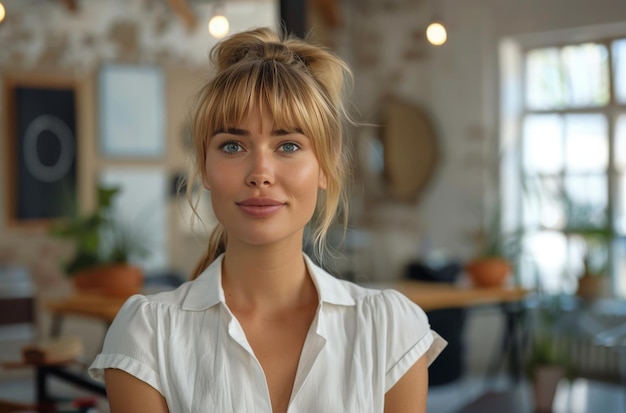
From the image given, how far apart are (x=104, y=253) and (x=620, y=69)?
3974 mm

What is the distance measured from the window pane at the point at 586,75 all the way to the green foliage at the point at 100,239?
364cm

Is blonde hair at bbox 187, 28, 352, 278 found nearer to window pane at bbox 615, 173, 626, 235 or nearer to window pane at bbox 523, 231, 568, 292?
window pane at bbox 615, 173, 626, 235

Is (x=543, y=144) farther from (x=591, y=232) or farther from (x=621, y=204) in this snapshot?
(x=591, y=232)

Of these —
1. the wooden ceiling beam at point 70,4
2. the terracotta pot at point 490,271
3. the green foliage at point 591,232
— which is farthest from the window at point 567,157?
the wooden ceiling beam at point 70,4

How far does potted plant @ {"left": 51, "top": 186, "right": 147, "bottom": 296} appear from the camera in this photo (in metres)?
4.57

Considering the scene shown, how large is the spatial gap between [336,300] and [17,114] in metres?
7.00

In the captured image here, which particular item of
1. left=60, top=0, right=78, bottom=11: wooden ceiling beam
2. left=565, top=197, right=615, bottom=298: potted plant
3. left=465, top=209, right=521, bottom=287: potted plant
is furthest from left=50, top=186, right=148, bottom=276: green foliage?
left=60, top=0, right=78, bottom=11: wooden ceiling beam

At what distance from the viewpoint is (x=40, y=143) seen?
316 inches

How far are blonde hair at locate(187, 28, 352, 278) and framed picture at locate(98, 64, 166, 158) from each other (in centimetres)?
699

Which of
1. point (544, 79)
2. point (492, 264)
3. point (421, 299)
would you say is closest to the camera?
point (421, 299)

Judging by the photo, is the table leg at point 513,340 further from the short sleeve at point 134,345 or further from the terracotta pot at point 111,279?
the short sleeve at point 134,345

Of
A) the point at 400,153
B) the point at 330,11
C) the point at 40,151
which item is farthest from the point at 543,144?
the point at 40,151

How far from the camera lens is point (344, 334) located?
1.63 meters

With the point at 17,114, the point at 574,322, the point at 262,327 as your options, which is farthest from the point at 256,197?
the point at 17,114
